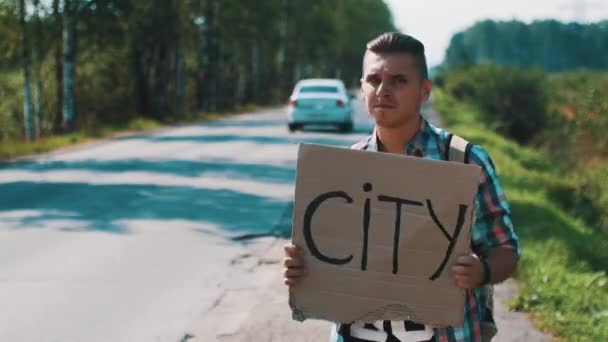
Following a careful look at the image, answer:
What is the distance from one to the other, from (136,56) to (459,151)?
1324 inches

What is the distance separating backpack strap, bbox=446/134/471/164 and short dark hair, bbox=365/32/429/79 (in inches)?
8.6

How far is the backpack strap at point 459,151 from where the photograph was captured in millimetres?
2575

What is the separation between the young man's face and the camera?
2.54 m

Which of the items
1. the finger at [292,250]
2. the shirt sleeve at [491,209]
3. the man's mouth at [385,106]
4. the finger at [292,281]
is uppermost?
the man's mouth at [385,106]

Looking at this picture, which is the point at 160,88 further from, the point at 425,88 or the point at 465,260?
the point at 465,260

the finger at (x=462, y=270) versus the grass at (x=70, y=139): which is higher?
the finger at (x=462, y=270)

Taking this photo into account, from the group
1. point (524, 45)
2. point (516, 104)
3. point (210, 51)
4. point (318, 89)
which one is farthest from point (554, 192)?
point (524, 45)

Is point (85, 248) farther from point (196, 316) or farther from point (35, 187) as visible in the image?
point (35, 187)

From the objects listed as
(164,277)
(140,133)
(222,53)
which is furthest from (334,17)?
(164,277)

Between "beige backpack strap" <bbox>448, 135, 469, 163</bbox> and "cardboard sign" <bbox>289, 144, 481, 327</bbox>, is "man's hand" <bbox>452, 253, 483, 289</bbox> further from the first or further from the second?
"beige backpack strap" <bbox>448, 135, 469, 163</bbox>

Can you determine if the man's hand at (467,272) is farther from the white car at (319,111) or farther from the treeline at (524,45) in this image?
the treeline at (524,45)

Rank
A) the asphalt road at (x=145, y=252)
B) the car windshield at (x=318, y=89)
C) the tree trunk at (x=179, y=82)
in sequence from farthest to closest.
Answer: the tree trunk at (x=179, y=82) < the car windshield at (x=318, y=89) < the asphalt road at (x=145, y=252)

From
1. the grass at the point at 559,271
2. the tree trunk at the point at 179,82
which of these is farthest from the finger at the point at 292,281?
the tree trunk at the point at 179,82

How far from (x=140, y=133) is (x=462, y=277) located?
79.5 feet
